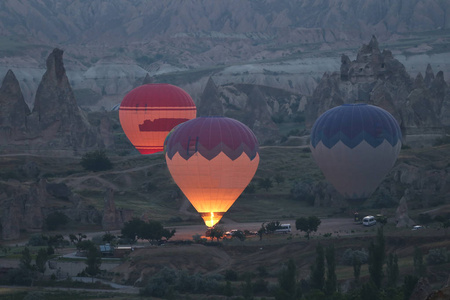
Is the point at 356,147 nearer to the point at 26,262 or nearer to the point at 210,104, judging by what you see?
the point at 26,262

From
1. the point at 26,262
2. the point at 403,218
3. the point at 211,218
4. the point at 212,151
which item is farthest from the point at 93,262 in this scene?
the point at 403,218

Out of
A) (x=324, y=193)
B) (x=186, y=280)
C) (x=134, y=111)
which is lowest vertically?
(x=186, y=280)

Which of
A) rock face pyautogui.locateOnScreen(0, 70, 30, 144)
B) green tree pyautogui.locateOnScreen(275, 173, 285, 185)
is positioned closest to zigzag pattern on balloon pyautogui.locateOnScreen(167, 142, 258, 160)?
green tree pyautogui.locateOnScreen(275, 173, 285, 185)

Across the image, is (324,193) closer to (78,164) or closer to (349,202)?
(349,202)

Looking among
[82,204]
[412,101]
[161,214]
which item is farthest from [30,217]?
[412,101]

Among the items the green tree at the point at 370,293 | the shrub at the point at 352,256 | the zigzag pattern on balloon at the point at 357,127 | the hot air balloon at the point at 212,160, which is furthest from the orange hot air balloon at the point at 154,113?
the green tree at the point at 370,293
